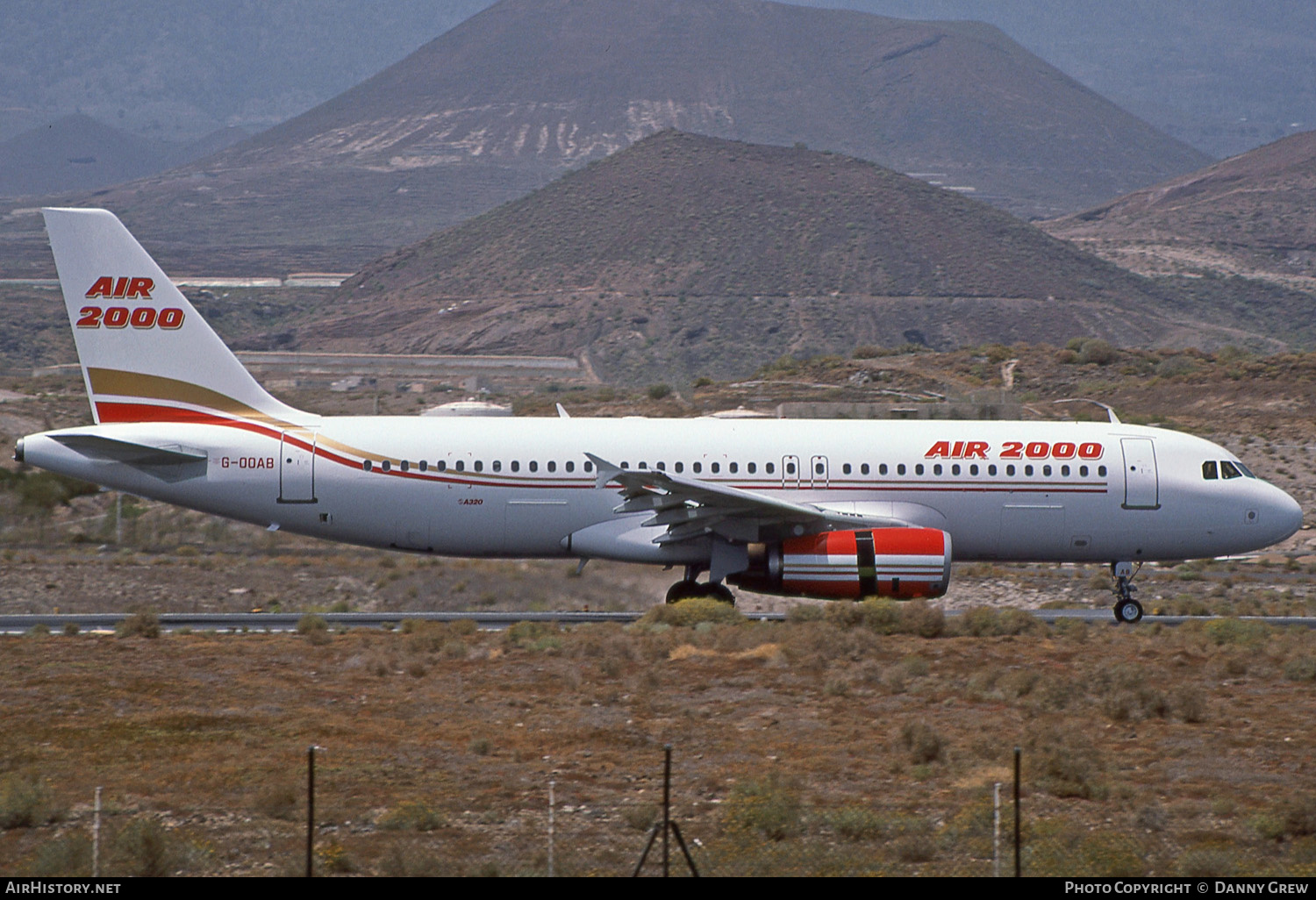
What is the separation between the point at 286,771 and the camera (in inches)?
599

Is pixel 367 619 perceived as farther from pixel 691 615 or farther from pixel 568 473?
pixel 691 615

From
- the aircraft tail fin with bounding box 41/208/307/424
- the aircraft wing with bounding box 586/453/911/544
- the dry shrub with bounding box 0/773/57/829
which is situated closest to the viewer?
the dry shrub with bounding box 0/773/57/829

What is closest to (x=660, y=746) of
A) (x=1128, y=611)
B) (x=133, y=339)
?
(x=1128, y=611)

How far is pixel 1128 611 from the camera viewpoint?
26.6 metres

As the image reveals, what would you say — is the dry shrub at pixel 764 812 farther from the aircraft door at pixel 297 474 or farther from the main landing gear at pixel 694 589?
the aircraft door at pixel 297 474

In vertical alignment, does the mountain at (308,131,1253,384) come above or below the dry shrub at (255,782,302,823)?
above

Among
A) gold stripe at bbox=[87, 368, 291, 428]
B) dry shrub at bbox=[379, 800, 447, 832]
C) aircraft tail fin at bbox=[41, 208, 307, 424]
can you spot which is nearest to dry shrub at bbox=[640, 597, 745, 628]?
aircraft tail fin at bbox=[41, 208, 307, 424]

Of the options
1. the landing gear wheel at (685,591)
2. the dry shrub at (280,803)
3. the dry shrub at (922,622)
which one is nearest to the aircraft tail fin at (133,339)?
the landing gear wheel at (685,591)

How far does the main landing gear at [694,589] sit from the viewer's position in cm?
2666

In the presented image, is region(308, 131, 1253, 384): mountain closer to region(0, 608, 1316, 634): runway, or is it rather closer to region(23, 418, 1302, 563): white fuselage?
region(0, 608, 1316, 634): runway

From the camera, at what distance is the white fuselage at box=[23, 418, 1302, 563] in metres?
26.3

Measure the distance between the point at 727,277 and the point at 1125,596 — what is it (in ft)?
334

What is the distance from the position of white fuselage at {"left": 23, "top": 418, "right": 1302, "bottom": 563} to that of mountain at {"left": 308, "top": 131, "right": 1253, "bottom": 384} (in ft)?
251

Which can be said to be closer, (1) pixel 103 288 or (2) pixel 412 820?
(2) pixel 412 820
